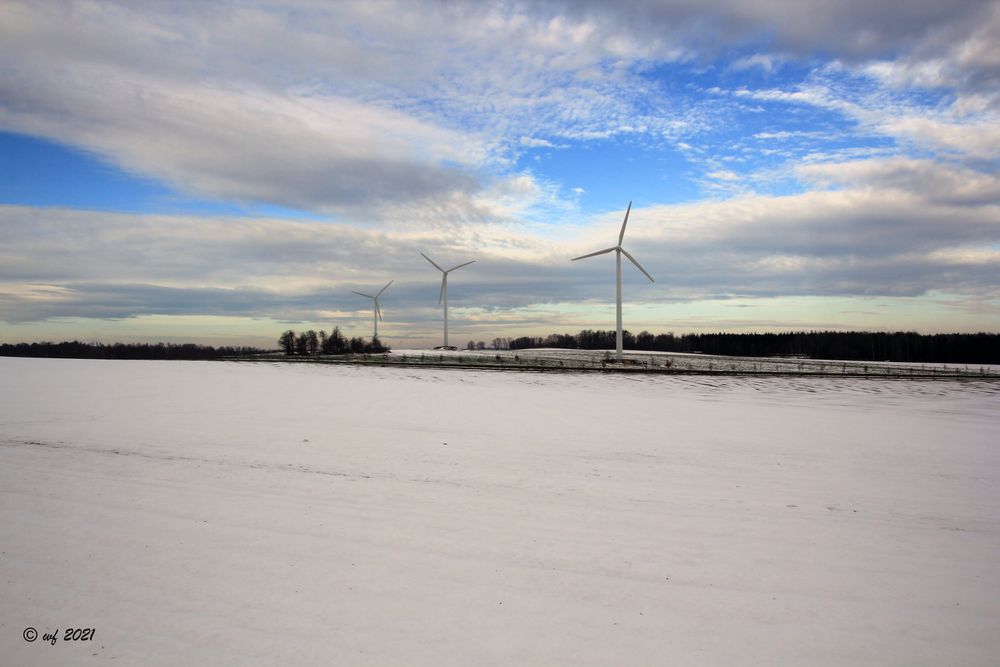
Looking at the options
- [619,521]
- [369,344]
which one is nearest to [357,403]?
[619,521]

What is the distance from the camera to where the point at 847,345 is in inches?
5354

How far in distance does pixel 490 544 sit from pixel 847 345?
505 ft

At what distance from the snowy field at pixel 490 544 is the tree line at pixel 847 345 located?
110 m

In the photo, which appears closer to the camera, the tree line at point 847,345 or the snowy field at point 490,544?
the snowy field at point 490,544

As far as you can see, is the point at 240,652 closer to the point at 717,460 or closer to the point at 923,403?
the point at 717,460

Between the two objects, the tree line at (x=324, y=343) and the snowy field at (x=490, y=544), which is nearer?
the snowy field at (x=490, y=544)

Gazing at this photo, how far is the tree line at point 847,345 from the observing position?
110 meters

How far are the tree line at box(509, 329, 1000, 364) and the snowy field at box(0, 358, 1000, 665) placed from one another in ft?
360

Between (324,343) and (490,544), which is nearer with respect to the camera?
(490,544)

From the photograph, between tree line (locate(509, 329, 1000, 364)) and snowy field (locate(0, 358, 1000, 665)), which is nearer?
snowy field (locate(0, 358, 1000, 665))

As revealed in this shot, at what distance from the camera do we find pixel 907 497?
12312 millimetres

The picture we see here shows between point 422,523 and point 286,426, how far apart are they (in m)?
11.7

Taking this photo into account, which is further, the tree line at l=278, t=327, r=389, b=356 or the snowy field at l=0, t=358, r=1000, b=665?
the tree line at l=278, t=327, r=389, b=356

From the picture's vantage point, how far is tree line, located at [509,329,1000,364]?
360ft
